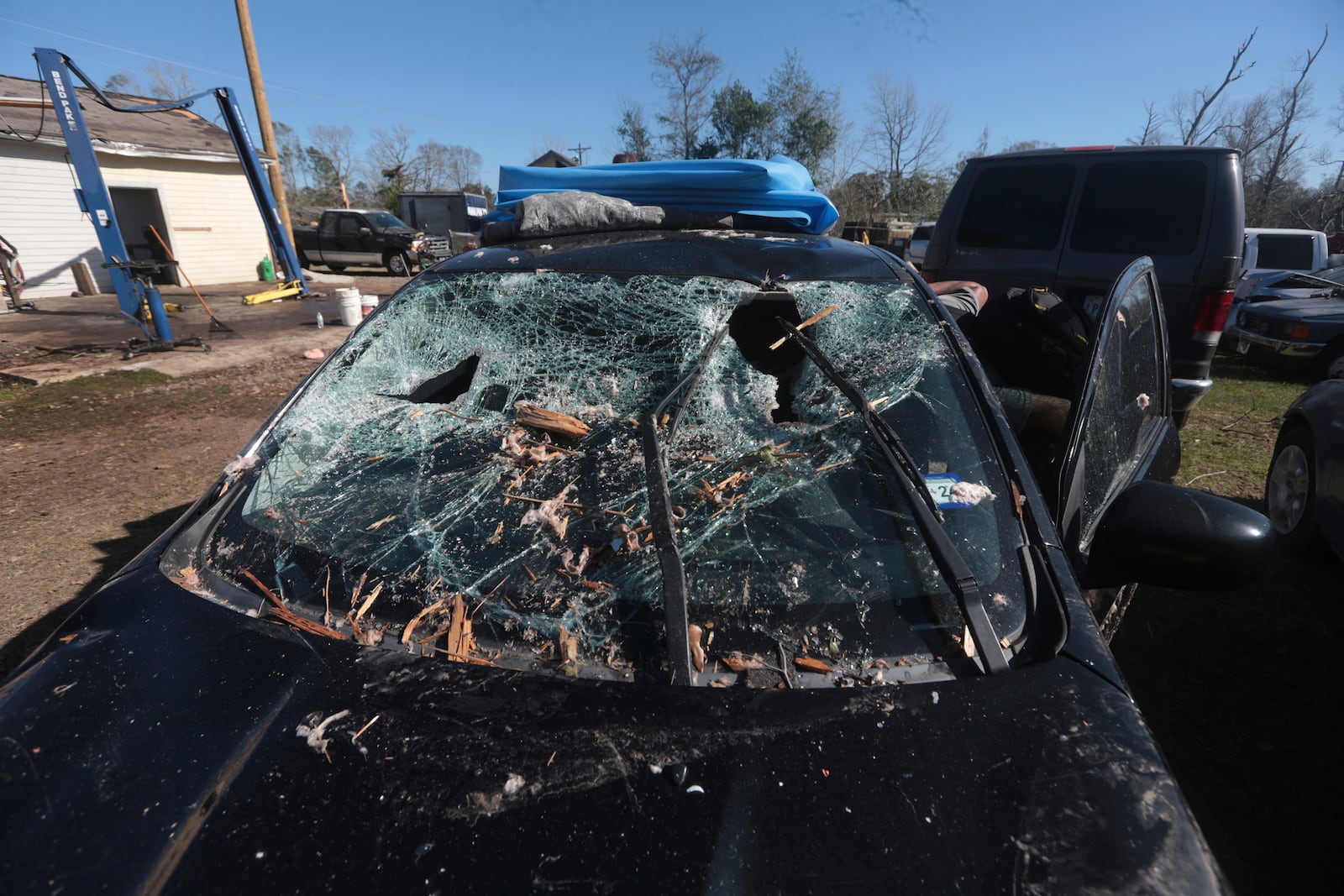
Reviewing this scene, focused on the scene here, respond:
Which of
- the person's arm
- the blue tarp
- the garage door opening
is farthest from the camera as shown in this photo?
the garage door opening

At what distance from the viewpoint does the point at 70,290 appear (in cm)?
1348

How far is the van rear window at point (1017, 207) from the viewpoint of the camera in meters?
5.05

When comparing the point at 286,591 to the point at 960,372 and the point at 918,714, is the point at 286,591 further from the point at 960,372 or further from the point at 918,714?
the point at 960,372

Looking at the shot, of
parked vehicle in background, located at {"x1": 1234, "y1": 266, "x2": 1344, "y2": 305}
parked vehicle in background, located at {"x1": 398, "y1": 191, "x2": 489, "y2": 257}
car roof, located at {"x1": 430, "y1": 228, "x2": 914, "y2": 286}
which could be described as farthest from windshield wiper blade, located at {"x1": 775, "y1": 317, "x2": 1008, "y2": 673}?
parked vehicle in background, located at {"x1": 398, "y1": 191, "x2": 489, "y2": 257}

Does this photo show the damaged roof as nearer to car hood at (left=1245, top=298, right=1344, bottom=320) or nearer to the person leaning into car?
the person leaning into car

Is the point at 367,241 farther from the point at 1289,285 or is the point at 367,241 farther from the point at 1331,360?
Result: the point at 1331,360

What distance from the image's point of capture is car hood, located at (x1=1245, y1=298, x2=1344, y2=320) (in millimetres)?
7031

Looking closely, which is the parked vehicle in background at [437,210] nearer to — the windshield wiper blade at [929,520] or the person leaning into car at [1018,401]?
the person leaning into car at [1018,401]

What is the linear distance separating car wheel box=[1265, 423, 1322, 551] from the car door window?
1.41m

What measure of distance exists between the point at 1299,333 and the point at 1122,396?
7.20 meters

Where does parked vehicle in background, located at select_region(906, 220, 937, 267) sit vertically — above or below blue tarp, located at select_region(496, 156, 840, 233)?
below

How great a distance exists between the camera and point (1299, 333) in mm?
7055

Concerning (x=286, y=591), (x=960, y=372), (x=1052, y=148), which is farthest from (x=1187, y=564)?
(x=1052, y=148)

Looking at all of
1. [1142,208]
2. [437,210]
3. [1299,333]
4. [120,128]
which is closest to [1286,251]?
[1299,333]
